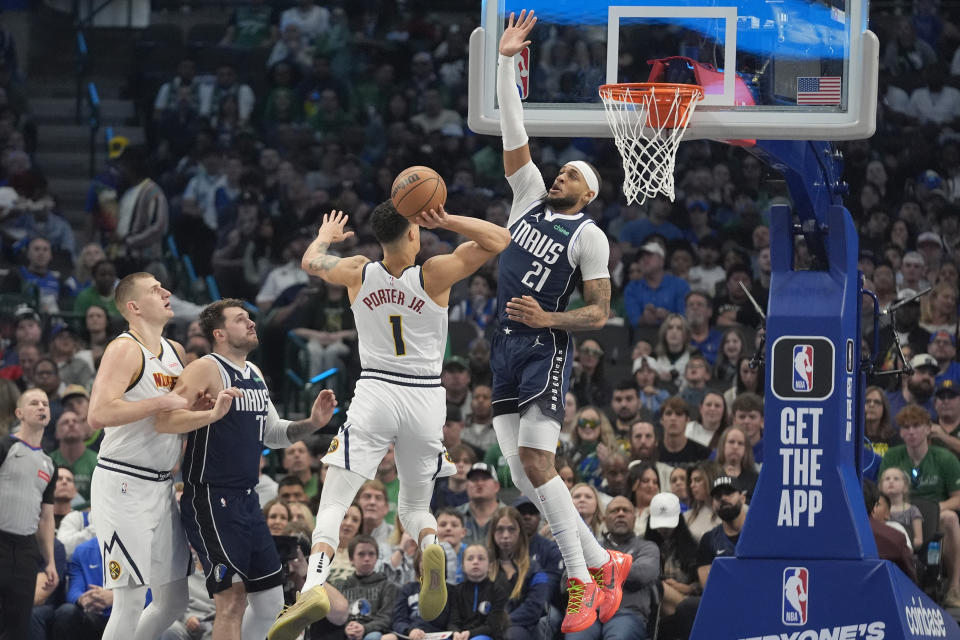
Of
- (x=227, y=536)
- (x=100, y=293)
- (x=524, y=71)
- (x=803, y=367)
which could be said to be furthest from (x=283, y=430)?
(x=100, y=293)

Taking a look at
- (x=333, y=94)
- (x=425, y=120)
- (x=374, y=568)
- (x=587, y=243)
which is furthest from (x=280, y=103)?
(x=587, y=243)

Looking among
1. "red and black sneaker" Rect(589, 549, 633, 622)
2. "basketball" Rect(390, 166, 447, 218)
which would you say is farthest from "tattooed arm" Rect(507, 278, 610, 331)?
"red and black sneaker" Rect(589, 549, 633, 622)

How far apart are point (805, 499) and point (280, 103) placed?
510 inches

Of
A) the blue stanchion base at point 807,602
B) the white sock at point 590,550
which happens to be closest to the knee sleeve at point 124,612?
the white sock at point 590,550

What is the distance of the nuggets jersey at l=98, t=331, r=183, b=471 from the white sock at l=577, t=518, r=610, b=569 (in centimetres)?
265

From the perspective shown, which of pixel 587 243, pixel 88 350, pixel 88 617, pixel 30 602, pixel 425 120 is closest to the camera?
pixel 587 243

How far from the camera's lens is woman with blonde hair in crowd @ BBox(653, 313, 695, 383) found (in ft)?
50.1

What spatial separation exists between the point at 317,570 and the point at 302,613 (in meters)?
0.30

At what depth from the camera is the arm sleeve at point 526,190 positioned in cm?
970

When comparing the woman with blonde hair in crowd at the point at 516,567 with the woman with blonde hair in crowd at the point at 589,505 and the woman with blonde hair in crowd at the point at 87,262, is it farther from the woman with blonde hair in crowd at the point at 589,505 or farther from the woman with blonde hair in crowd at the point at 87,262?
the woman with blonde hair in crowd at the point at 87,262

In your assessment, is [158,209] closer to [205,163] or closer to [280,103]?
[205,163]

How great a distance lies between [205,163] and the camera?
788 inches

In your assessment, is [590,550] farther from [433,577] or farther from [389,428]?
[389,428]

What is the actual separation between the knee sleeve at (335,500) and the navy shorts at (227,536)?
0.63m
